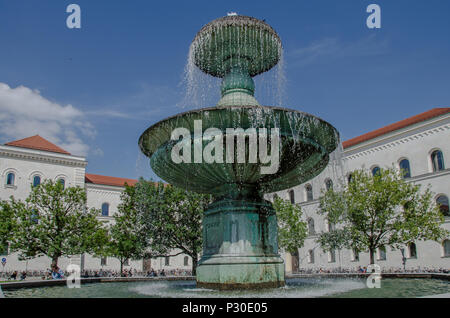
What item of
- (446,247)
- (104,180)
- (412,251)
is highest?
(104,180)

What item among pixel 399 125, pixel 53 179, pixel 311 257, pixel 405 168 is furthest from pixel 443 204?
pixel 53 179

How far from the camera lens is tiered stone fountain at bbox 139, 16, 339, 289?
9172 millimetres

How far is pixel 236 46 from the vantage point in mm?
11594

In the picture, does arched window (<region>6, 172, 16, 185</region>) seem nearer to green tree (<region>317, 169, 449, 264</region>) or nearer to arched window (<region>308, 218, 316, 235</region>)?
arched window (<region>308, 218, 316, 235</region>)

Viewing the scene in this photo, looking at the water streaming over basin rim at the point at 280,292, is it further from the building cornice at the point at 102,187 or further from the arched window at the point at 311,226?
the building cornice at the point at 102,187

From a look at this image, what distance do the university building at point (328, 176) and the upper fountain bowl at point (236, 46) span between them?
16455 millimetres

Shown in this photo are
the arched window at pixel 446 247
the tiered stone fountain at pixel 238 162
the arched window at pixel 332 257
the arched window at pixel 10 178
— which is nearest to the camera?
the tiered stone fountain at pixel 238 162

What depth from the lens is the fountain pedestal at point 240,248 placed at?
9.47 m

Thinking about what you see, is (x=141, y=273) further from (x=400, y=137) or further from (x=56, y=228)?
(x=400, y=137)

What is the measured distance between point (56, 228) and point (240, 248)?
26130 millimetres

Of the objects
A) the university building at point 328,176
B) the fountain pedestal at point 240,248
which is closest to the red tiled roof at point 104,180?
the university building at point 328,176

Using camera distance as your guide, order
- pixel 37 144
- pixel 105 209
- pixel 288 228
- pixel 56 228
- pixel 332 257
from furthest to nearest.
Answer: pixel 105 209, pixel 37 144, pixel 332 257, pixel 288 228, pixel 56 228
